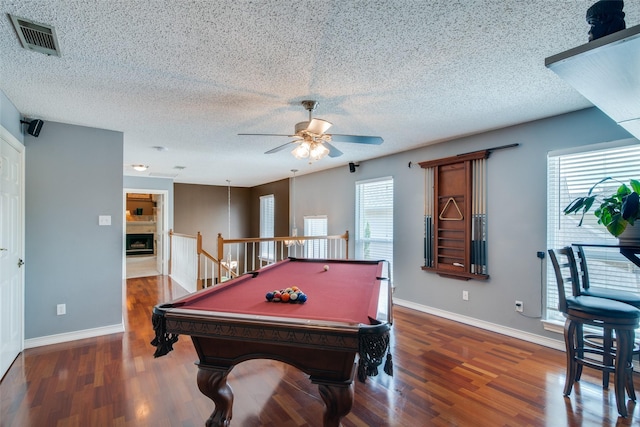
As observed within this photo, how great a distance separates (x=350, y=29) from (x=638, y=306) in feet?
8.99

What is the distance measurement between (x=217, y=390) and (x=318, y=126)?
1.95 metres

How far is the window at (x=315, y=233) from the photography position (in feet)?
19.7

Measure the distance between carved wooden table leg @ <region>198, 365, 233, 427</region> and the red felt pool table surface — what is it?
327 millimetres

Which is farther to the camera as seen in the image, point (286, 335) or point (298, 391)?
point (298, 391)

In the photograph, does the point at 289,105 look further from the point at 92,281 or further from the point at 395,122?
the point at 92,281

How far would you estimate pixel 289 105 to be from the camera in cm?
282

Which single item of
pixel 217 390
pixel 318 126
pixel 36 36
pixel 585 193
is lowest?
pixel 217 390

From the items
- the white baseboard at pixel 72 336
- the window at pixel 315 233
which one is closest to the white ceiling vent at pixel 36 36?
the white baseboard at pixel 72 336

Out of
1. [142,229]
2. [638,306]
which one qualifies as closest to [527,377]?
[638,306]

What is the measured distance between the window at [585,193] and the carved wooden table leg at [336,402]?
2755 mm

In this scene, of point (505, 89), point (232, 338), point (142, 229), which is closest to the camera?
point (232, 338)

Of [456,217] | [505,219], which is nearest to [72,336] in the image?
[456,217]

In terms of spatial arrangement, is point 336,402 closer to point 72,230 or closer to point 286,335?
point 286,335

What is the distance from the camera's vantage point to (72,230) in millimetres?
3365
